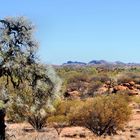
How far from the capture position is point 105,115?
1241 inches

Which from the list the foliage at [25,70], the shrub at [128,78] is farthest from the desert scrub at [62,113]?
the shrub at [128,78]

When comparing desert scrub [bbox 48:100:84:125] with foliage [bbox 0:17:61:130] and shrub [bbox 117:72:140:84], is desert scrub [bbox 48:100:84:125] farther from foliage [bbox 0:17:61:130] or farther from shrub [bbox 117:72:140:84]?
shrub [bbox 117:72:140:84]

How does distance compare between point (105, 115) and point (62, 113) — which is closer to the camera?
point (105, 115)

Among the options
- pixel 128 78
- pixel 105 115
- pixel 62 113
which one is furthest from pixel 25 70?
pixel 128 78

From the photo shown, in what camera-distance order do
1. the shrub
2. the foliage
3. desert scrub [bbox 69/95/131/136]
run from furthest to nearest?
the shrub < desert scrub [bbox 69/95/131/136] < the foliage

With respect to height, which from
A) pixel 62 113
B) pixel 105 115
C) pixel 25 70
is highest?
pixel 25 70

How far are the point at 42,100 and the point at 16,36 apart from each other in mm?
2685

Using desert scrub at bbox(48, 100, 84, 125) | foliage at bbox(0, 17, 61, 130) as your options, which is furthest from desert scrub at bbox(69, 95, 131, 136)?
foliage at bbox(0, 17, 61, 130)

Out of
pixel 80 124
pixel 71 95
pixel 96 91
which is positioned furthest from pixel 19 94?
pixel 96 91

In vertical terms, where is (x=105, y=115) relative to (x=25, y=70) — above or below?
below

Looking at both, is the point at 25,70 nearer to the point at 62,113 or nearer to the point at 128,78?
the point at 62,113

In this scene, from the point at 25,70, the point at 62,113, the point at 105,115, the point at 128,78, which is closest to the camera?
the point at 25,70

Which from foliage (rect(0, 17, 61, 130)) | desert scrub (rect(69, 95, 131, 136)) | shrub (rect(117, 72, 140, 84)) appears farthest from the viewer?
shrub (rect(117, 72, 140, 84))

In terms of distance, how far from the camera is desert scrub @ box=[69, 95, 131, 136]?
31438mm
